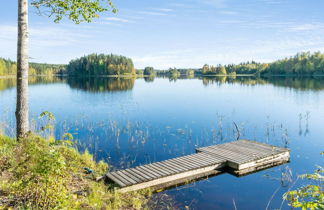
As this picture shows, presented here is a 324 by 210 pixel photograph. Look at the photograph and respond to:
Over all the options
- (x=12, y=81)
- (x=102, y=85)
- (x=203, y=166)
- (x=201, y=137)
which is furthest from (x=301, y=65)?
(x=203, y=166)

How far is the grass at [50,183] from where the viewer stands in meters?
5.55

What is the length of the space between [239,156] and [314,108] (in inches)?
867

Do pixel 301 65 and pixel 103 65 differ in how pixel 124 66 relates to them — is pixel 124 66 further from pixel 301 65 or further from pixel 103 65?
pixel 301 65

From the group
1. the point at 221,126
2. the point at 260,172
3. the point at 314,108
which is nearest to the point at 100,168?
the point at 260,172

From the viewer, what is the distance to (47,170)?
212 inches

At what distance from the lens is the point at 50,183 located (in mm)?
5602

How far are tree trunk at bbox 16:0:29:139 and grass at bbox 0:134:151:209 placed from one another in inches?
21.3

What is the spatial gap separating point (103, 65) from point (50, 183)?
141858 millimetres

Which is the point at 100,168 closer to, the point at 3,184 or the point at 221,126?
the point at 3,184

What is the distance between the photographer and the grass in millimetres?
5555

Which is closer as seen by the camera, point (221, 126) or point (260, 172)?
point (260, 172)

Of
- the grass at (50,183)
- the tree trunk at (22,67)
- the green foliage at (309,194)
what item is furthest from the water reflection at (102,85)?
the green foliage at (309,194)

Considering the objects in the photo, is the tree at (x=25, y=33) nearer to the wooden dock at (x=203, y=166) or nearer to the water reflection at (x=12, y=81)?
the wooden dock at (x=203, y=166)

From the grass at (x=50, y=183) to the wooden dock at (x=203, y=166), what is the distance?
0.48m
